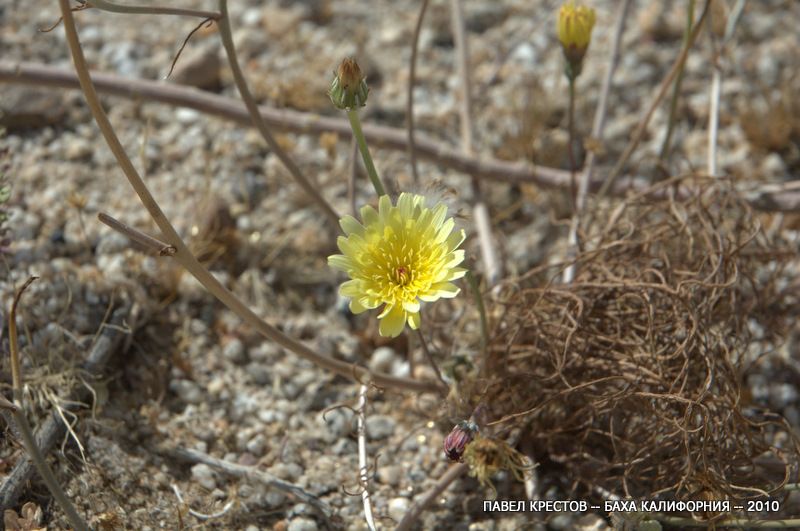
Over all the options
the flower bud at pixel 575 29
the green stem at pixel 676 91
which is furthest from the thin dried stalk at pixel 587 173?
the flower bud at pixel 575 29

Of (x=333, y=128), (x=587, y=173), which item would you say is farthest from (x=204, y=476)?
(x=587, y=173)

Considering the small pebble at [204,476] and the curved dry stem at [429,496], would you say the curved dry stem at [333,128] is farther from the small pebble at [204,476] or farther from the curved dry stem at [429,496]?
the small pebble at [204,476]

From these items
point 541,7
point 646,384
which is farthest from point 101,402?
point 541,7

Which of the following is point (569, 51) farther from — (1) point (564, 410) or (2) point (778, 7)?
(2) point (778, 7)

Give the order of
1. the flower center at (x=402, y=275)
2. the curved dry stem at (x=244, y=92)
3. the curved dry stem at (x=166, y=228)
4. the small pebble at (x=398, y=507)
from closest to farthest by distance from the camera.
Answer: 1. the curved dry stem at (x=166, y=228)
2. the flower center at (x=402, y=275)
3. the curved dry stem at (x=244, y=92)
4. the small pebble at (x=398, y=507)

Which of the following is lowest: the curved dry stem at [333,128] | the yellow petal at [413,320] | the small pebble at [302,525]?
the small pebble at [302,525]

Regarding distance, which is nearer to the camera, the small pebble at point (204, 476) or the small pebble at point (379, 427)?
the small pebble at point (204, 476)
